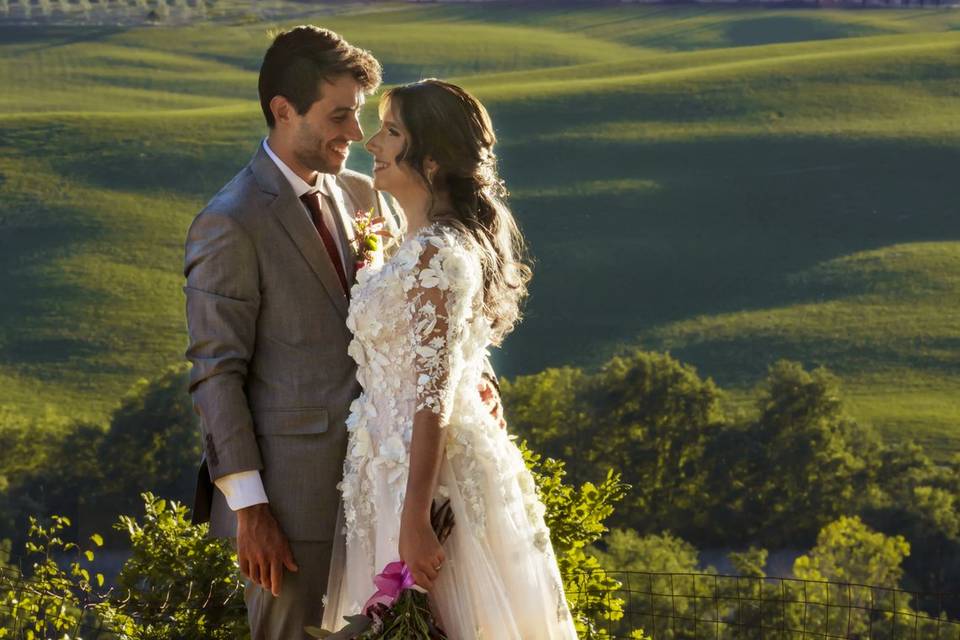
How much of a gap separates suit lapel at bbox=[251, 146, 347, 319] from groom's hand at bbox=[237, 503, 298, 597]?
1.77ft

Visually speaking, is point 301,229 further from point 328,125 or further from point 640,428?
point 640,428

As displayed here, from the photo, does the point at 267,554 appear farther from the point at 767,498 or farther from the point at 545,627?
the point at 767,498

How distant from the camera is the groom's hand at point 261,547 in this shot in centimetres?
335

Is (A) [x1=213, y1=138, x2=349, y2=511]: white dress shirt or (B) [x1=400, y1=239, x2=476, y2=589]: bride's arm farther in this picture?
(A) [x1=213, y1=138, x2=349, y2=511]: white dress shirt

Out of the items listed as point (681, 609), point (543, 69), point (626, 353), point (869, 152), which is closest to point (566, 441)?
point (626, 353)

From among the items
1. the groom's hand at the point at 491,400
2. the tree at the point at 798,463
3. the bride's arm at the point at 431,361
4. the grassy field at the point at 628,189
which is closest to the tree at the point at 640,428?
the tree at the point at 798,463

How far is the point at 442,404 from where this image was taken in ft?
10.5

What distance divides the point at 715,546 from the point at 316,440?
119ft

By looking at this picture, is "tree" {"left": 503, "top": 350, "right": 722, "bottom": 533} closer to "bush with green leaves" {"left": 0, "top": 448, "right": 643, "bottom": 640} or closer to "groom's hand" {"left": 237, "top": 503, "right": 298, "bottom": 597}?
"bush with green leaves" {"left": 0, "top": 448, "right": 643, "bottom": 640}

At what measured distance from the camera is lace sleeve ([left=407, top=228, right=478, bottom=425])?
314cm

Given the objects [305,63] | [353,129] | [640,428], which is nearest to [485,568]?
[353,129]

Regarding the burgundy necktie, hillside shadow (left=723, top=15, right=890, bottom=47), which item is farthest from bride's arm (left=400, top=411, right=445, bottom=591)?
hillside shadow (left=723, top=15, right=890, bottom=47)

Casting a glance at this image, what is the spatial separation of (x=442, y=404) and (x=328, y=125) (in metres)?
0.79

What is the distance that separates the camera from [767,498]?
3906 cm
